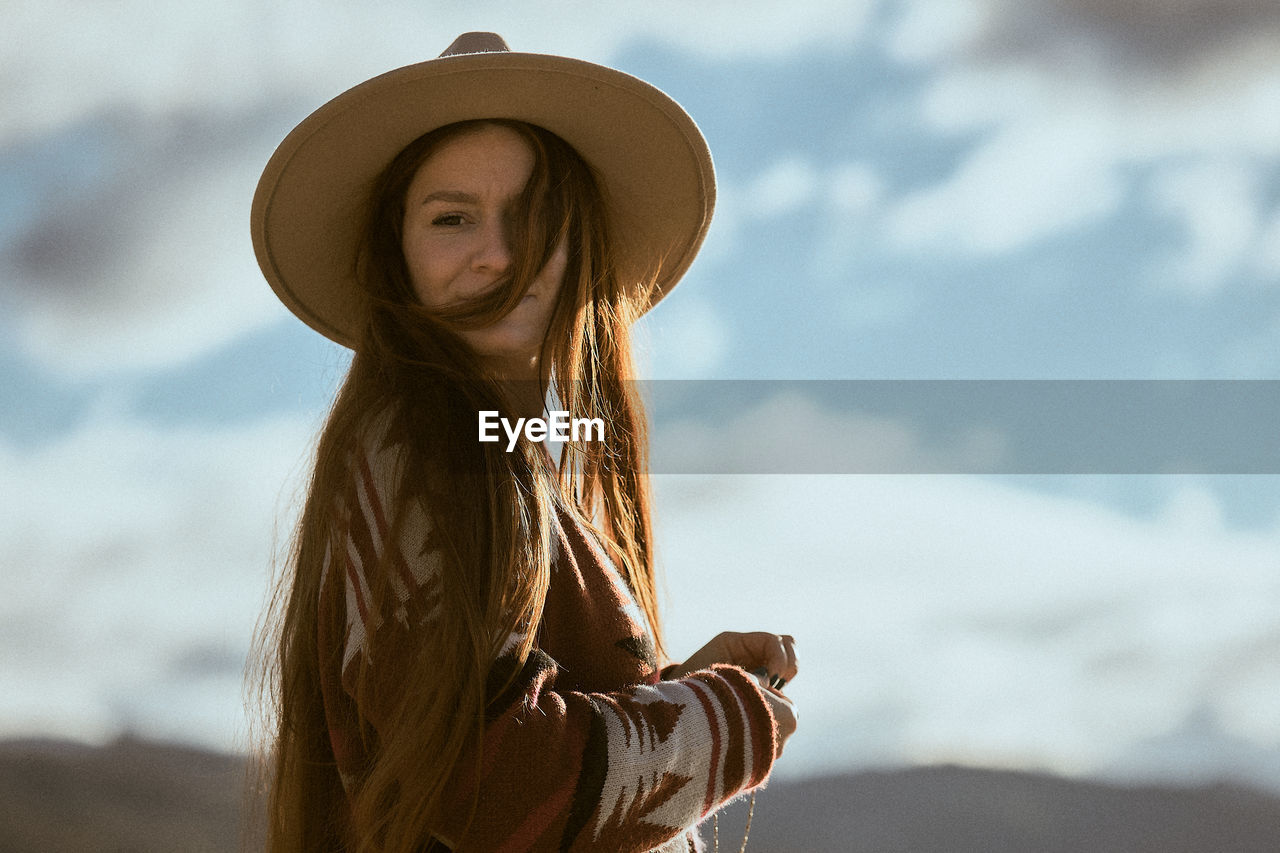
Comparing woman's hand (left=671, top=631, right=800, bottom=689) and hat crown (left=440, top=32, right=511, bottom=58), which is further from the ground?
hat crown (left=440, top=32, right=511, bottom=58)

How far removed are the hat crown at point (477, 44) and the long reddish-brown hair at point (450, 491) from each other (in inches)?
6.0

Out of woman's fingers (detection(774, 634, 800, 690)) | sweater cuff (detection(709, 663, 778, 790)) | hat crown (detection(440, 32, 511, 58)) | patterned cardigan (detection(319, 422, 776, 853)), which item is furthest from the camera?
hat crown (detection(440, 32, 511, 58))

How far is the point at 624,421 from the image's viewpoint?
1.87 meters

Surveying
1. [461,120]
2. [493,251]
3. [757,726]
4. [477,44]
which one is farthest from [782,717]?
[477,44]

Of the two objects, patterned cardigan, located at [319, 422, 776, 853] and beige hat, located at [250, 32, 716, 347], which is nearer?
patterned cardigan, located at [319, 422, 776, 853]

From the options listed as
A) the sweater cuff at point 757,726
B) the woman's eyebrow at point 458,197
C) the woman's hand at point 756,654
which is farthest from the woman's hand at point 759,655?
→ the woman's eyebrow at point 458,197

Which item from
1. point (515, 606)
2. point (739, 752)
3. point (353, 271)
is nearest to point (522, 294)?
point (353, 271)

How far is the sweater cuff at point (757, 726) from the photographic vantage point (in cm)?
125

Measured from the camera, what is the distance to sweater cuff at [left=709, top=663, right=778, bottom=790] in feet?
4.12

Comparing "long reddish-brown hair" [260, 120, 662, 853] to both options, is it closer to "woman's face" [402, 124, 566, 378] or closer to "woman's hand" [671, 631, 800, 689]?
"woman's face" [402, 124, 566, 378]

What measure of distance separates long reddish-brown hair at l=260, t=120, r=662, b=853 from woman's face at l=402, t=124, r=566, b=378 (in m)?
0.02

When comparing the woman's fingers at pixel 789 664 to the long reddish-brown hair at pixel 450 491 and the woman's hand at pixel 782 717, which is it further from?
the long reddish-brown hair at pixel 450 491

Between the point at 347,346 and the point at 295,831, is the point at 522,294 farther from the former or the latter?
the point at 295,831

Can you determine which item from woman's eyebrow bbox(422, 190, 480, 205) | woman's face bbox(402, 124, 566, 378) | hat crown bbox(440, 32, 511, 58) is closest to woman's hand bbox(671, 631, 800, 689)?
woman's face bbox(402, 124, 566, 378)
